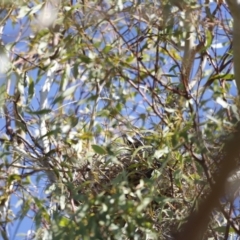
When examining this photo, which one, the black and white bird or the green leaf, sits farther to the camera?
the black and white bird

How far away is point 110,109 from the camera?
9.23 feet

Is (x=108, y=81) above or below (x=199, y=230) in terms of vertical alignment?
above

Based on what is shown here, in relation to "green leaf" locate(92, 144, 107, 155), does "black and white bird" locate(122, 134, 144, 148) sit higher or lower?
higher

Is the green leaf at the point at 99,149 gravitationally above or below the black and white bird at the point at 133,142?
below

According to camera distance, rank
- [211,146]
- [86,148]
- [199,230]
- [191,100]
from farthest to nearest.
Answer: [86,148]
[191,100]
[211,146]
[199,230]

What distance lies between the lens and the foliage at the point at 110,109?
2.58m

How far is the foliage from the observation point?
101 inches

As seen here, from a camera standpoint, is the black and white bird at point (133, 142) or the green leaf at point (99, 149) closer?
the green leaf at point (99, 149)

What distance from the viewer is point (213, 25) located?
2.87 m

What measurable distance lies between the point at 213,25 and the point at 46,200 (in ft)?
3.18

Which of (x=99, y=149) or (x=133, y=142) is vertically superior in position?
(x=133, y=142)

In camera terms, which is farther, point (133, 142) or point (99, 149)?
point (133, 142)

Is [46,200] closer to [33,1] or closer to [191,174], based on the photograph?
[191,174]

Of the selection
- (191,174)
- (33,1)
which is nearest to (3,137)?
(33,1)
